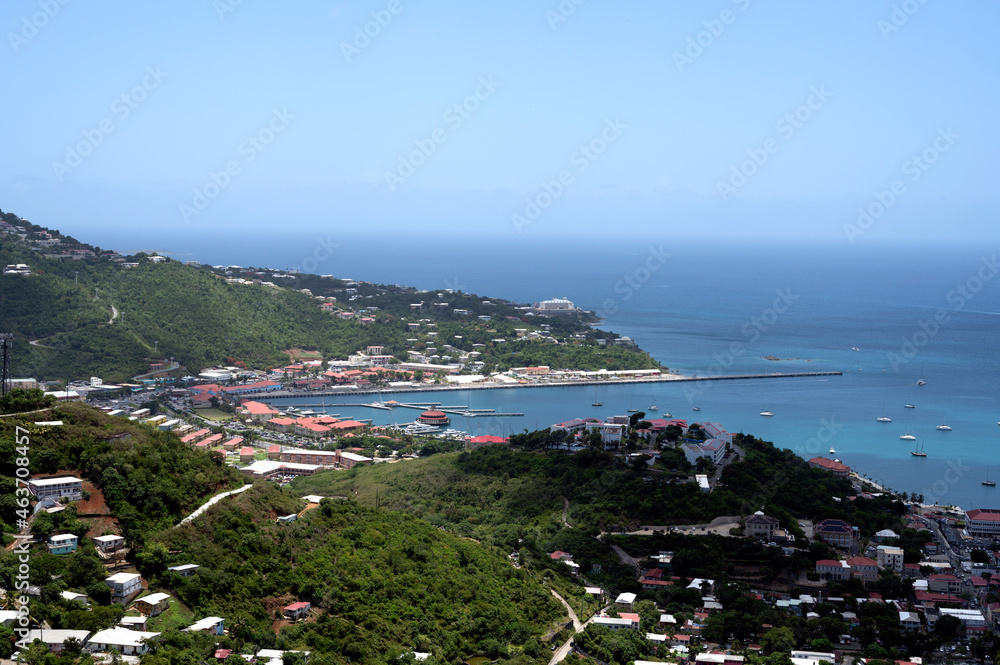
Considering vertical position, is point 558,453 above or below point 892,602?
above

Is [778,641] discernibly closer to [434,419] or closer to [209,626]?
[209,626]

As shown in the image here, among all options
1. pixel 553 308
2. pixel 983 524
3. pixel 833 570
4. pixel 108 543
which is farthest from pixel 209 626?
pixel 553 308

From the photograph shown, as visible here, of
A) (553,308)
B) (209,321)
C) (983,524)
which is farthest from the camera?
(553,308)

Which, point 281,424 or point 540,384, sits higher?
point 540,384

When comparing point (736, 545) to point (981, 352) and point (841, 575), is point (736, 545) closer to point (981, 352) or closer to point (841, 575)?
point (841, 575)

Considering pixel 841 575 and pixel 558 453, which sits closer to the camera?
pixel 841 575

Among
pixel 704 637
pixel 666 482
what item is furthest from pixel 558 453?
pixel 704 637

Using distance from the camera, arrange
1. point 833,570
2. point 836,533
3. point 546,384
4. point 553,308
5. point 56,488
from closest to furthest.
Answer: point 56,488 < point 833,570 < point 836,533 < point 546,384 < point 553,308

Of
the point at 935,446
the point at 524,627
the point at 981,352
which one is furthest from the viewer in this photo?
the point at 981,352
